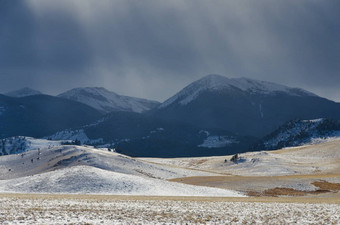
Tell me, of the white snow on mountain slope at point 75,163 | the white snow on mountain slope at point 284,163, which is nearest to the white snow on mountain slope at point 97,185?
the white snow on mountain slope at point 75,163

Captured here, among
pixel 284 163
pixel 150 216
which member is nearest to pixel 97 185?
pixel 150 216

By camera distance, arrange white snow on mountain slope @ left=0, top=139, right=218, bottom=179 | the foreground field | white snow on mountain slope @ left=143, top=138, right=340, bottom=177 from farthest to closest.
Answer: white snow on mountain slope @ left=143, top=138, right=340, bottom=177, white snow on mountain slope @ left=0, top=139, right=218, bottom=179, the foreground field

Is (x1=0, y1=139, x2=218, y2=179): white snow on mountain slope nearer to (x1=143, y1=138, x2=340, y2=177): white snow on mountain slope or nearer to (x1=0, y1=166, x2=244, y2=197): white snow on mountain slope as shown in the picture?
(x1=0, y1=166, x2=244, y2=197): white snow on mountain slope

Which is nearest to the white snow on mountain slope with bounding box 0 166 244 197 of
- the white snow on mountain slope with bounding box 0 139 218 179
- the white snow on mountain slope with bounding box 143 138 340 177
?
the white snow on mountain slope with bounding box 0 139 218 179

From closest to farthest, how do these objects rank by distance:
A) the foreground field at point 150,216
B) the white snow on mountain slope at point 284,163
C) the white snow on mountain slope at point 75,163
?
1. the foreground field at point 150,216
2. the white snow on mountain slope at point 75,163
3. the white snow on mountain slope at point 284,163

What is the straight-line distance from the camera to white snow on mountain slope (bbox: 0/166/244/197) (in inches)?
2192

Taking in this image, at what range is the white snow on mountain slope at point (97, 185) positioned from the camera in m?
55.7

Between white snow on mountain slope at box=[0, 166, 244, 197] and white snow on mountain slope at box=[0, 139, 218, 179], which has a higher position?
white snow on mountain slope at box=[0, 139, 218, 179]

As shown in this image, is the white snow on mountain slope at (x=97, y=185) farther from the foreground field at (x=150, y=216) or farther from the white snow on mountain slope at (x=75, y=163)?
the foreground field at (x=150, y=216)

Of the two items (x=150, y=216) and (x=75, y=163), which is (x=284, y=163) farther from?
(x=150, y=216)

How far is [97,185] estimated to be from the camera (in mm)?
57750

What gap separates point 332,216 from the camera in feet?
83.7

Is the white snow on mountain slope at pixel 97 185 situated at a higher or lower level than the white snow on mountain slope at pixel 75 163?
lower

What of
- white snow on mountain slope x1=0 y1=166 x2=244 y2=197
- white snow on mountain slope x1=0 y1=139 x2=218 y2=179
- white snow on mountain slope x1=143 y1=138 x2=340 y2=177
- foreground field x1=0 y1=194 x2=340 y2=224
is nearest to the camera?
foreground field x1=0 y1=194 x2=340 y2=224
